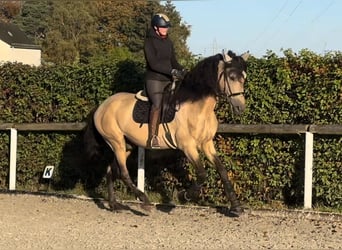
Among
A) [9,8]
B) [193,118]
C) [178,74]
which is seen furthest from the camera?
[9,8]

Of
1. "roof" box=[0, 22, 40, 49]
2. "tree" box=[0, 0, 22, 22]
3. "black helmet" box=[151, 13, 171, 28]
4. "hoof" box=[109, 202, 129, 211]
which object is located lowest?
"hoof" box=[109, 202, 129, 211]

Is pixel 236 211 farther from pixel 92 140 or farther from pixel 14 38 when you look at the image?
pixel 14 38

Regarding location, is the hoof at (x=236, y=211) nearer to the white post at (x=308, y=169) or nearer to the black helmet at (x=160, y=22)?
the white post at (x=308, y=169)

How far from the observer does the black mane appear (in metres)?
8.99

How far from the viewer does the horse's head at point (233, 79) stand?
862 cm

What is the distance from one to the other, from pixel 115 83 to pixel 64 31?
55891 mm

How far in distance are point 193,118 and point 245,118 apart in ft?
4.27

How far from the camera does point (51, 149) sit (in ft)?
41.3

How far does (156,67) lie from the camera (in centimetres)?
952

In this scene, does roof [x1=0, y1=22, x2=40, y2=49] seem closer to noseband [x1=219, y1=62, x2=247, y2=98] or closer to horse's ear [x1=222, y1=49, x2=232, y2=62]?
horse's ear [x1=222, y1=49, x2=232, y2=62]

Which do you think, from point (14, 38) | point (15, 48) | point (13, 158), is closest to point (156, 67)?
point (13, 158)

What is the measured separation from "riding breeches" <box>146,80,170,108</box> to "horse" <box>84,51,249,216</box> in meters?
0.17

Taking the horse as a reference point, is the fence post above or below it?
below

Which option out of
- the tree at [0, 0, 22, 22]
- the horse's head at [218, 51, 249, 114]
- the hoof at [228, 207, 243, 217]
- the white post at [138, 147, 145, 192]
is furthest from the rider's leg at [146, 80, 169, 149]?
the tree at [0, 0, 22, 22]
